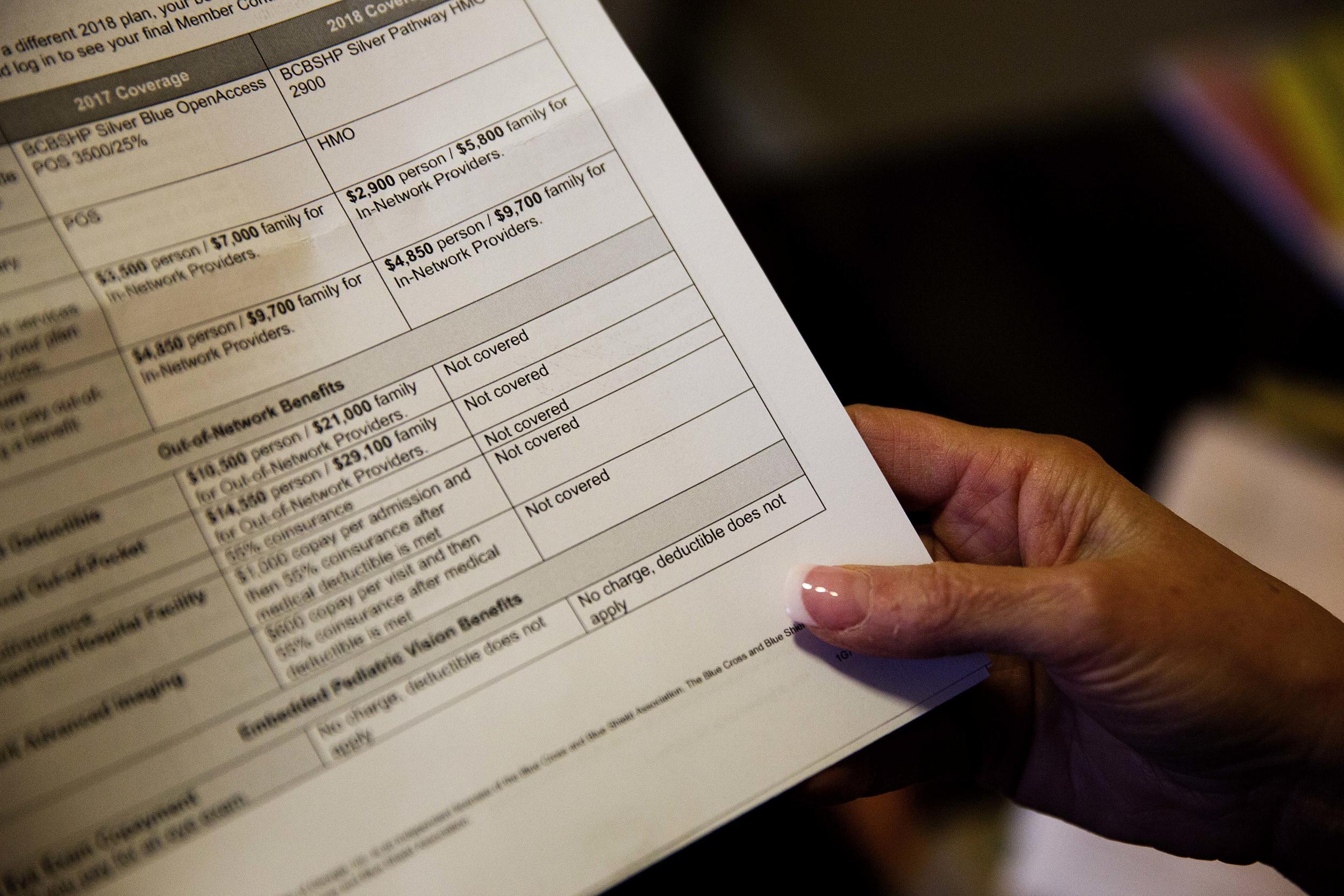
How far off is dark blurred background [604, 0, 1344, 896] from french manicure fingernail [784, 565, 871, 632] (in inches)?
19.2

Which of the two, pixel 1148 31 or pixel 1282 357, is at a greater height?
pixel 1148 31

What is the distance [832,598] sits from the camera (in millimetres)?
522

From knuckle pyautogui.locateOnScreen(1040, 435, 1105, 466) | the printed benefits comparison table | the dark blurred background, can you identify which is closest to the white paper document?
the printed benefits comparison table

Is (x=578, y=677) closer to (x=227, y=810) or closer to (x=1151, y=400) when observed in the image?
(x=227, y=810)

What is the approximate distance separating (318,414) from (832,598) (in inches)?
14.3

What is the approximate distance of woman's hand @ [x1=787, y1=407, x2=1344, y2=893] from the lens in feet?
1.71

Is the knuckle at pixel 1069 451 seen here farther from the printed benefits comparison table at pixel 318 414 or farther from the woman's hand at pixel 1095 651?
the printed benefits comparison table at pixel 318 414

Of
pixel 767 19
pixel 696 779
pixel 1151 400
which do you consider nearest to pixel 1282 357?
pixel 1151 400

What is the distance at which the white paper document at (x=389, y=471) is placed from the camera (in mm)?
478

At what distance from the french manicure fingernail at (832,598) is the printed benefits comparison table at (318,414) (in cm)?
4

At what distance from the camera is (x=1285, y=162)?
1226 millimetres

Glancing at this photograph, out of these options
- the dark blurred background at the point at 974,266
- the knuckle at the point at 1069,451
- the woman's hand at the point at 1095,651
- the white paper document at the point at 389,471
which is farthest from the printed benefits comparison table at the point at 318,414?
the dark blurred background at the point at 974,266

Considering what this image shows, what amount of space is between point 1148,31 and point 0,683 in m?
1.80

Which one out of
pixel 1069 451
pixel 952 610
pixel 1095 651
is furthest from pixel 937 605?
pixel 1069 451
